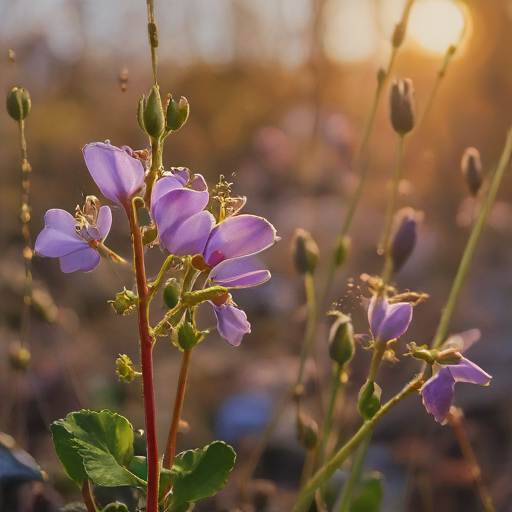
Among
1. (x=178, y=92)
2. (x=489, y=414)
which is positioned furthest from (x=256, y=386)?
(x=178, y=92)

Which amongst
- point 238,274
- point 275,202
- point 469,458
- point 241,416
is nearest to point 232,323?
point 238,274

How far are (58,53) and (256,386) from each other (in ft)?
6.33

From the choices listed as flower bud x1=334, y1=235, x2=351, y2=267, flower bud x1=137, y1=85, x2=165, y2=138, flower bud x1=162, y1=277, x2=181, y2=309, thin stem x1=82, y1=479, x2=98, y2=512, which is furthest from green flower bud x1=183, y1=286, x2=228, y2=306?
flower bud x1=334, y1=235, x2=351, y2=267

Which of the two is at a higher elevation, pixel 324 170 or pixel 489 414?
pixel 324 170

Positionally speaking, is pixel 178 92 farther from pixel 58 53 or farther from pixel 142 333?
pixel 142 333

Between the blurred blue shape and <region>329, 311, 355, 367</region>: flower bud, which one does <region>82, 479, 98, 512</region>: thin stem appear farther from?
the blurred blue shape

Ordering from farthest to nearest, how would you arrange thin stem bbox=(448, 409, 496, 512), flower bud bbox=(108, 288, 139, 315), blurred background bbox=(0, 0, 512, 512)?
blurred background bbox=(0, 0, 512, 512) → thin stem bbox=(448, 409, 496, 512) → flower bud bbox=(108, 288, 139, 315)

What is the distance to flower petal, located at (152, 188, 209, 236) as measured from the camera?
44 centimetres

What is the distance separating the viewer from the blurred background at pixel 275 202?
1424mm

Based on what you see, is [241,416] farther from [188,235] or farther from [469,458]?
[188,235]

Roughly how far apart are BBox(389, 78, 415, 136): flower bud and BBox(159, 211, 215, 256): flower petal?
36 cm

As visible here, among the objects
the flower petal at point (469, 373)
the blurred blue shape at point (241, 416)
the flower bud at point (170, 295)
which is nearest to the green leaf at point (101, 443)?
the flower bud at point (170, 295)

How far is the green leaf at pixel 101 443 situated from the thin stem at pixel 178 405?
30 mm

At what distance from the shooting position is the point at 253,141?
3387 mm
